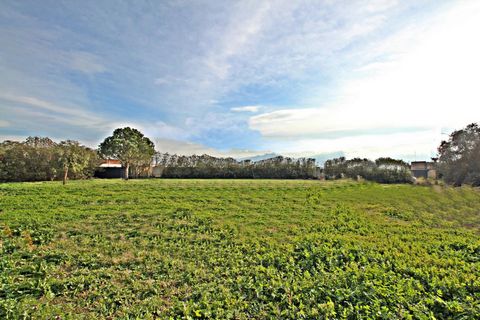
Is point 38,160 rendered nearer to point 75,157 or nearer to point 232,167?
point 75,157

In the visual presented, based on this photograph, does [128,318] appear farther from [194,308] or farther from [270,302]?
[270,302]

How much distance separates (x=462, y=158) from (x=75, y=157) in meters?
29.1

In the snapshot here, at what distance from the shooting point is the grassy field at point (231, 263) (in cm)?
351

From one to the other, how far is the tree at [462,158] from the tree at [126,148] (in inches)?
1111

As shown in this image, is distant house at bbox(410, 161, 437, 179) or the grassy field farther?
distant house at bbox(410, 161, 437, 179)

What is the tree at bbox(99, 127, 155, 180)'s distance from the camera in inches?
1144

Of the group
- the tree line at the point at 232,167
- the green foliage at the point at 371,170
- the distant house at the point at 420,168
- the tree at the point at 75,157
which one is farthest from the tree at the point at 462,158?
the tree at the point at 75,157

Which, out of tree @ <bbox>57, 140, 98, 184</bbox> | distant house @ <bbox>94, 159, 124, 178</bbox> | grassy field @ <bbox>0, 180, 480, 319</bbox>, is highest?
tree @ <bbox>57, 140, 98, 184</bbox>

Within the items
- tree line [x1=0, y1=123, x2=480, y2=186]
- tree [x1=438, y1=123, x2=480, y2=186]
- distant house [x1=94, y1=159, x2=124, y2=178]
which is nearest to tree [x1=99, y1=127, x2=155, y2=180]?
tree line [x1=0, y1=123, x2=480, y2=186]

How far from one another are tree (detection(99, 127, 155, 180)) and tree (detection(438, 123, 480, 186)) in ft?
92.6

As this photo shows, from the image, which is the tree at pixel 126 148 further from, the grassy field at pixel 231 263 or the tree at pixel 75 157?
the grassy field at pixel 231 263

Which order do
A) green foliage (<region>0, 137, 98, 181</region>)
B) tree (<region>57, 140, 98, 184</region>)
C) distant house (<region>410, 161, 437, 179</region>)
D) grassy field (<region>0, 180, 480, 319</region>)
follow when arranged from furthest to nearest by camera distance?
distant house (<region>410, 161, 437, 179</region>) → tree (<region>57, 140, 98, 184</region>) → green foliage (<region>0, 137, 98, 181</region>) → grassy field (<region>0, 180, 480, 319</region>)

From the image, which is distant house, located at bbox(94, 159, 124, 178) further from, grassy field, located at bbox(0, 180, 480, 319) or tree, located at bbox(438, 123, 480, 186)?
tree, located at bbox(438, 123, 480, 186)

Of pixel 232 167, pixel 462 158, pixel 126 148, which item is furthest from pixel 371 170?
pixel 126 148
